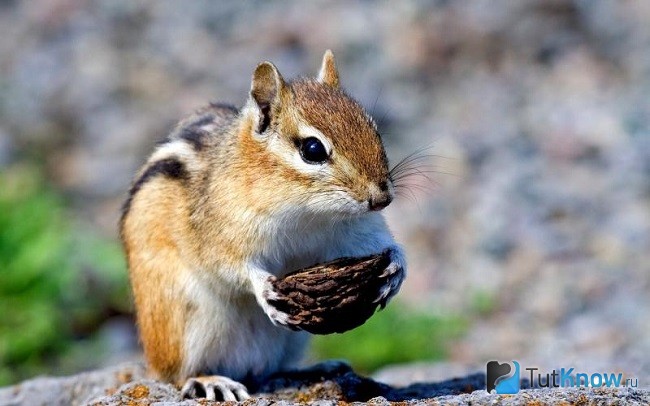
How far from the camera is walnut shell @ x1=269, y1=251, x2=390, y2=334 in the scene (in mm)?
4555

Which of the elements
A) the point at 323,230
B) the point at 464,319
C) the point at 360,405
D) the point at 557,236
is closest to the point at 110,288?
the point at 464,319

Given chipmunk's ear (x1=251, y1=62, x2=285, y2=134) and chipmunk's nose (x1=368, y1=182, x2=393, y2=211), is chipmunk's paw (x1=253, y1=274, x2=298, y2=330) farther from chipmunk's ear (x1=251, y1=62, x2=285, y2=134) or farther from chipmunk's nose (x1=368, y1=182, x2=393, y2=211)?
chipmunk's ear (x1=251, y1=62, x2=285, y2=134)

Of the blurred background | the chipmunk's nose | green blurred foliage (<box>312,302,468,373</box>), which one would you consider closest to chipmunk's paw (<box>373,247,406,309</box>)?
the chipmunk's nose

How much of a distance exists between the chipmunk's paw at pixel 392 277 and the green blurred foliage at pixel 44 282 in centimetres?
359

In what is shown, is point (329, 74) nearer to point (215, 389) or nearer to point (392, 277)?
point (392, 277)

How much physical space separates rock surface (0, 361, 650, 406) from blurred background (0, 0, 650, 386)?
1.00 metres

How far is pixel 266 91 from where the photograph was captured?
5102 millimetres

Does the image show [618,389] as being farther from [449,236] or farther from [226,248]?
[449,236]

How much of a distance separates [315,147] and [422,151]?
559 cm

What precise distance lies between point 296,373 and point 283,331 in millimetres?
209

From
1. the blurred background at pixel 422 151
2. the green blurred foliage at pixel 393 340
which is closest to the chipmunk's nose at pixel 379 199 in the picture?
the blurred background at pixel 422 151

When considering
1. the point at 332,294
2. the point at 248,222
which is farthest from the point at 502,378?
the point at 248,222

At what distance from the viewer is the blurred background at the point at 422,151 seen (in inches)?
320

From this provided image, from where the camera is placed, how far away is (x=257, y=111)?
5.10 m
